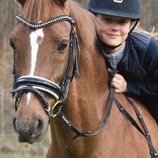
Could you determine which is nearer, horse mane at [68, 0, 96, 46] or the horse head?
the horse head

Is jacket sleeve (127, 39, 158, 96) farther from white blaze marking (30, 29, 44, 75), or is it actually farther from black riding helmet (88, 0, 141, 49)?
white blaze marking (30, 29, 44, 75)

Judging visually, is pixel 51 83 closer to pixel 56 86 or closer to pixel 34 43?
pixel 56 86

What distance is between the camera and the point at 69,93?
409 centimetres

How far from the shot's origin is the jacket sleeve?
458 centimetres

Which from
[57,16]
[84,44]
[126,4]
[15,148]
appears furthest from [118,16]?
[15,148]

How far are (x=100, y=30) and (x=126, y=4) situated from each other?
0.30 m

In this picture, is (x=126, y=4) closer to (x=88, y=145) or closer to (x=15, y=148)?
(x=88, y=145)

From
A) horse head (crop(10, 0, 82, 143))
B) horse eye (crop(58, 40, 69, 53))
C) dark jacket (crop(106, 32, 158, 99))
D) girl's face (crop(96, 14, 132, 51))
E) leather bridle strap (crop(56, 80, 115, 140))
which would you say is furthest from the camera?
dark jacket (crop(106, 32, 158, 99))

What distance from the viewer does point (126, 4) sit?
14.9 feet

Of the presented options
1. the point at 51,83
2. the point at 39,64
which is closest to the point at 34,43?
the point at 39,64

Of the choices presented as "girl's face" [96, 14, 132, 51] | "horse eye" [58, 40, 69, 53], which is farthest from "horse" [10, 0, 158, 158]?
"girl's face" [96, 14, 132, 51]

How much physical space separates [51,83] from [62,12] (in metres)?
0.51

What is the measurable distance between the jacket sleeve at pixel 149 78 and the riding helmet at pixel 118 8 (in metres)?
0.28

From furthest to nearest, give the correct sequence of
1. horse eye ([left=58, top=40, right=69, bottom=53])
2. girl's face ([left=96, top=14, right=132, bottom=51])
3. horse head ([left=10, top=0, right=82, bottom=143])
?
girl's face ([left=96, top=14, right=132, bottom=51]) < horse eye ([left=58, top=40, right=69, bottom=53]) < horse head ([left=10, top=0, right=82, bottom=143])
